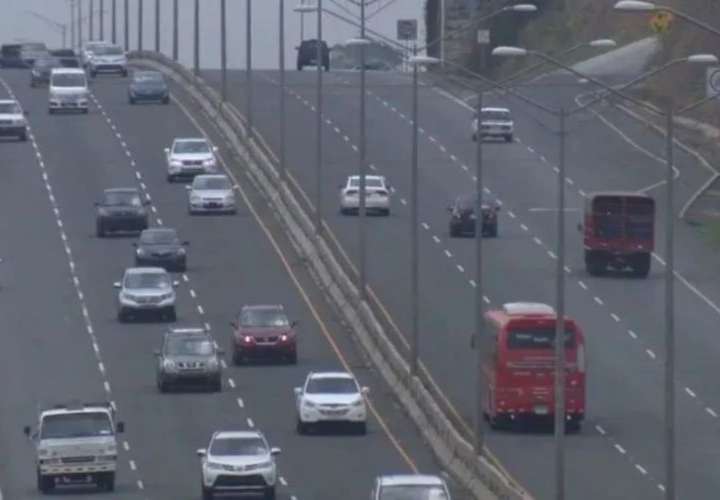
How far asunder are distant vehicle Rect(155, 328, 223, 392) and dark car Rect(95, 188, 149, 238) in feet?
67.2

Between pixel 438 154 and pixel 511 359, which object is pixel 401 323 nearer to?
pixel 511 359

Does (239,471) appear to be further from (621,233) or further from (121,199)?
(121,199)

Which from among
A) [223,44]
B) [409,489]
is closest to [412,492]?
[409,489]

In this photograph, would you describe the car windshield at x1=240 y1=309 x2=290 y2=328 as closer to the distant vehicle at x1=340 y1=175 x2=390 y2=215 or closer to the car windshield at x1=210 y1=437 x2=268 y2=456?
the car windshield at x1=210 y1=437 x2=268 y2=456

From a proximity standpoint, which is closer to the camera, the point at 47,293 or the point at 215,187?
the point at 47,293

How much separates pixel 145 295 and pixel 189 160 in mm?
24397

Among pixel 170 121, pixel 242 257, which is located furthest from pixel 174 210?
pixel 170 121

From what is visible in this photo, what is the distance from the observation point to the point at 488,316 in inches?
2216

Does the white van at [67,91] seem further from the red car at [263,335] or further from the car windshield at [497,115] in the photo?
the red car at [263,335]

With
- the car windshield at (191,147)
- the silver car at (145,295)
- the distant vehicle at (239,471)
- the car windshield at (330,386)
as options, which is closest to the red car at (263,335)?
the silver car at (145,295)

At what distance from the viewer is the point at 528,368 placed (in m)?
53.8

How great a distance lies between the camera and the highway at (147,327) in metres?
50.9

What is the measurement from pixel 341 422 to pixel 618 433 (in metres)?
5.96

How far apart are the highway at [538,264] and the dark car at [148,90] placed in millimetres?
3638
